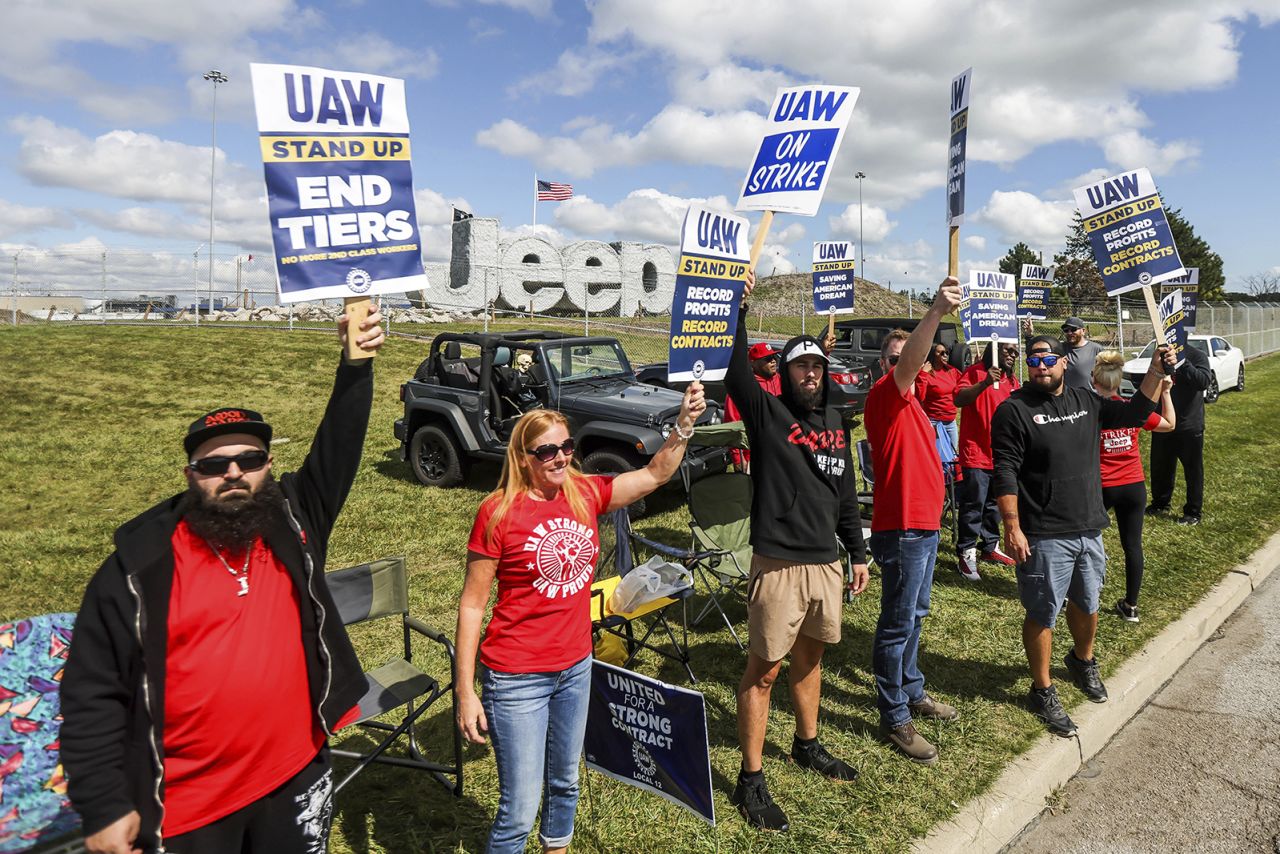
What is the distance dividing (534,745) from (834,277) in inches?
311

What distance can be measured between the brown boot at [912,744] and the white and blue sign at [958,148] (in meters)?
2.50

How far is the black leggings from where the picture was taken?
17.0ft

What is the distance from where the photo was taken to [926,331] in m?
3.21

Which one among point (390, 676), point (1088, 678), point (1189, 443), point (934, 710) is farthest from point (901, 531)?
point (1189, 443)

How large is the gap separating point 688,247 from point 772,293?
177 feet

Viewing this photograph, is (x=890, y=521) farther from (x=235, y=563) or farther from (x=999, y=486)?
(x=235, y=563)

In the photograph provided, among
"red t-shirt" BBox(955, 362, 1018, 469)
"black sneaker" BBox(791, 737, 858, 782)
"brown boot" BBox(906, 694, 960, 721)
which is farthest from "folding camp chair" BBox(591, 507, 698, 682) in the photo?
"red t-shirt" BBox(955, 362, 1018, 469)

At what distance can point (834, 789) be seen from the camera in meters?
3.43

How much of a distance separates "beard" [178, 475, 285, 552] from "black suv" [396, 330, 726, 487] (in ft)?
18.8

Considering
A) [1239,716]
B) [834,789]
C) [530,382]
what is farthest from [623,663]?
[530,382]

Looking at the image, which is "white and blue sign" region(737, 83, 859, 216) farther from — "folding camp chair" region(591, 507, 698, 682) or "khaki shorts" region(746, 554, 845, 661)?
"folding camp chair" region(591, 507, 698, 682)

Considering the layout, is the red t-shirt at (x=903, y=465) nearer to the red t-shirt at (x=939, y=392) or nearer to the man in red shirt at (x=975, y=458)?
the man in red shirt at (x=975, y=458)

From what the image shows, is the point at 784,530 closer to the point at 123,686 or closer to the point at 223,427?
the point at 223,427

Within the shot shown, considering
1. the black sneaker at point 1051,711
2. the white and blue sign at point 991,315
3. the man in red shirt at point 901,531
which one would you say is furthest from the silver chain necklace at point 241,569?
the white and blue sign at point 991,315
